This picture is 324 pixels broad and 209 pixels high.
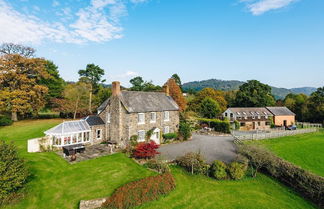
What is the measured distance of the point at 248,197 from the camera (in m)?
12.8

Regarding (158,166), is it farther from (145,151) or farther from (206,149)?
(206,149)

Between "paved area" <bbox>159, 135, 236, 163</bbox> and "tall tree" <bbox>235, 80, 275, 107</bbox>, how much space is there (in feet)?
111

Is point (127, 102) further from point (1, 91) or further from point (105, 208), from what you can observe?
point (1, 91)

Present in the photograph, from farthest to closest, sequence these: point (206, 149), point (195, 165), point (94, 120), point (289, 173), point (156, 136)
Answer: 1. point (156, 136)
2. point (94, 120)
3. point (206, 149)
4. point (195, 165)
5. point (289, 173)

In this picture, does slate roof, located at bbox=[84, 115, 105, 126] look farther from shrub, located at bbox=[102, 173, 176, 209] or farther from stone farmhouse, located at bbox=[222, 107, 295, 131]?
stone farmhouse, located at bbox=[222, 107, 295, 131]

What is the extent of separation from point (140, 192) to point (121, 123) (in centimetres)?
1253

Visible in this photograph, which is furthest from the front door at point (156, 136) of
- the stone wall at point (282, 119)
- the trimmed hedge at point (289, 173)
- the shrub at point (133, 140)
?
the stone wall at point (282, 119)

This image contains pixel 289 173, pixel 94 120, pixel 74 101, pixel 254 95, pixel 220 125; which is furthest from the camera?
pixel 254 95

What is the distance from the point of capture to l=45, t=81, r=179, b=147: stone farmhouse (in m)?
21.5

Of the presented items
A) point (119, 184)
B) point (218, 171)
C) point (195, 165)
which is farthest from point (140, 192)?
point (218, 171)

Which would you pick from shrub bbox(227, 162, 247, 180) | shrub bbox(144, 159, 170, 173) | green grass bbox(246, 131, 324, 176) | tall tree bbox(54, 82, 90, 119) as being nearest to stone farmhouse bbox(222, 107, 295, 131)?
green grass bbox(246, 131, 324, 176)

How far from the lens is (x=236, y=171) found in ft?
51.2

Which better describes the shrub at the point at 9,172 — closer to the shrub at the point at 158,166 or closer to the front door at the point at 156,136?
the shrub at the point at 158,166

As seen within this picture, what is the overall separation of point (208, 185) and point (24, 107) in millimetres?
33595
